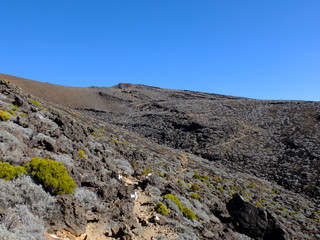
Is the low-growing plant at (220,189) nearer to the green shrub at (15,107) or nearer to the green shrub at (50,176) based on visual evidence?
the green shrub at (50,176)

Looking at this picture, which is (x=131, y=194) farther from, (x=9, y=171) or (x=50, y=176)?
(x=9, y=171)

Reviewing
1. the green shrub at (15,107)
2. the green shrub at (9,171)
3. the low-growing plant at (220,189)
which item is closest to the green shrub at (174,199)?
the green shrub at (9,171)

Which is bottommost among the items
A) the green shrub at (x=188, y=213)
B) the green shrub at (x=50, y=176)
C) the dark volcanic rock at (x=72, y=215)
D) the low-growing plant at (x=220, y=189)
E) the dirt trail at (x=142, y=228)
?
the low-growing plant at (x=220, y=189)

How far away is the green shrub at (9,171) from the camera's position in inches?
268

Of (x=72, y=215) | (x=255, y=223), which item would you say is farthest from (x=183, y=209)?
(x=72, y=215)

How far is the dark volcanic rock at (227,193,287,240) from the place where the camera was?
37.7 feet

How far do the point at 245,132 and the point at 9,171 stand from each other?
144 ft

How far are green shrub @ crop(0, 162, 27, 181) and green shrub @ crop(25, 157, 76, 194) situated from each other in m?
0.34

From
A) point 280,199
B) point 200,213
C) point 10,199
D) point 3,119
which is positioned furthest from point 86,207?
point 280,199

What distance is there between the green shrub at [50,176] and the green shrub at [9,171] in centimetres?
34

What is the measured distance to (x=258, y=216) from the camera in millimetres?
11883

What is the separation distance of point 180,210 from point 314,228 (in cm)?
1249

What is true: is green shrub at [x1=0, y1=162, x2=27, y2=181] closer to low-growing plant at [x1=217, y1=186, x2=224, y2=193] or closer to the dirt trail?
the dirt trail

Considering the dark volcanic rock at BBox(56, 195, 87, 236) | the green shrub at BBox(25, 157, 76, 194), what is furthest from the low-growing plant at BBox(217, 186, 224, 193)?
the dark volcanic rock at BBox(56, 195, 87, 236)
